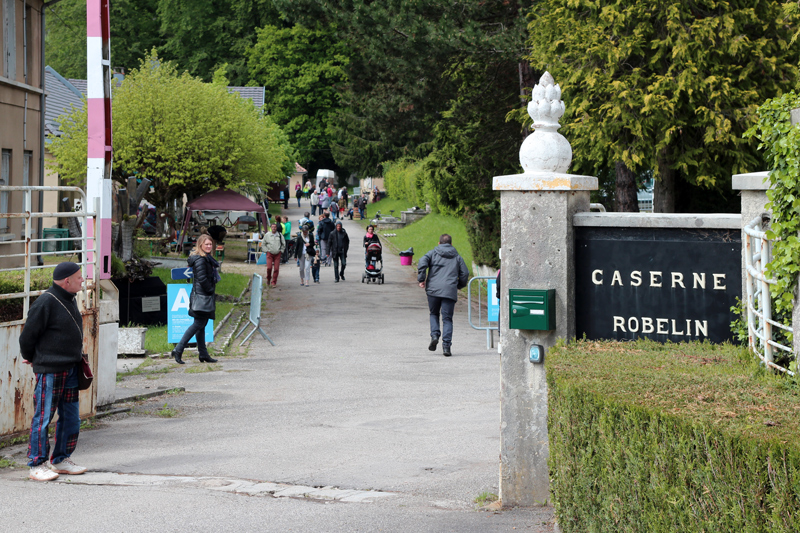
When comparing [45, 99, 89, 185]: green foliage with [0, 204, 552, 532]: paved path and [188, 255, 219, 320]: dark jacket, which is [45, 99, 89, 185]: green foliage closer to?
[0, 204, 552, 532]: paved path

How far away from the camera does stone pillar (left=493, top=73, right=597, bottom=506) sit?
6.33 m

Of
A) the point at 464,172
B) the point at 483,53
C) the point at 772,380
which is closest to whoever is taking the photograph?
the point at 772,380

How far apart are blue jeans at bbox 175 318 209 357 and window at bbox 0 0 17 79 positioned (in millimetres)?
8934

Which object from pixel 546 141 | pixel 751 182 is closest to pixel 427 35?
pixel 546 141

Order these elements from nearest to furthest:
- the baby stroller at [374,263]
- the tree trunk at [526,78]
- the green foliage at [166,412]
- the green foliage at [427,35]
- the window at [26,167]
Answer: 1. the green foliage at [166,412]
2. the green foliage at [427,35]
3. the window at [26,167]
4. the tree trunk at [526,78]
5. the baby stroller at [374,263]

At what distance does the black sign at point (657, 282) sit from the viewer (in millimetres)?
5832

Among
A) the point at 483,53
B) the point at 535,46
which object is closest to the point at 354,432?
the point at 535,46

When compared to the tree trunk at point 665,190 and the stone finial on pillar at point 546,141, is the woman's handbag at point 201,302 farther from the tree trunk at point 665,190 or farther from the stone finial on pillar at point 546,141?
the tree trunk at point 665,190

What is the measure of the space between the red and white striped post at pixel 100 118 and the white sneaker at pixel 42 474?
3.65m

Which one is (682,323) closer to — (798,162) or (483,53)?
(798,162)

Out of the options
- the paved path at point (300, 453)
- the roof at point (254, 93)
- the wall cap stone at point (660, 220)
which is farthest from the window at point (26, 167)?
the roof at point (254, 93)

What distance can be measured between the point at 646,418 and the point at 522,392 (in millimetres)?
2794

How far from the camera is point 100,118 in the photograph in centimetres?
1130

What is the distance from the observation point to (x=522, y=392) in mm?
6633
